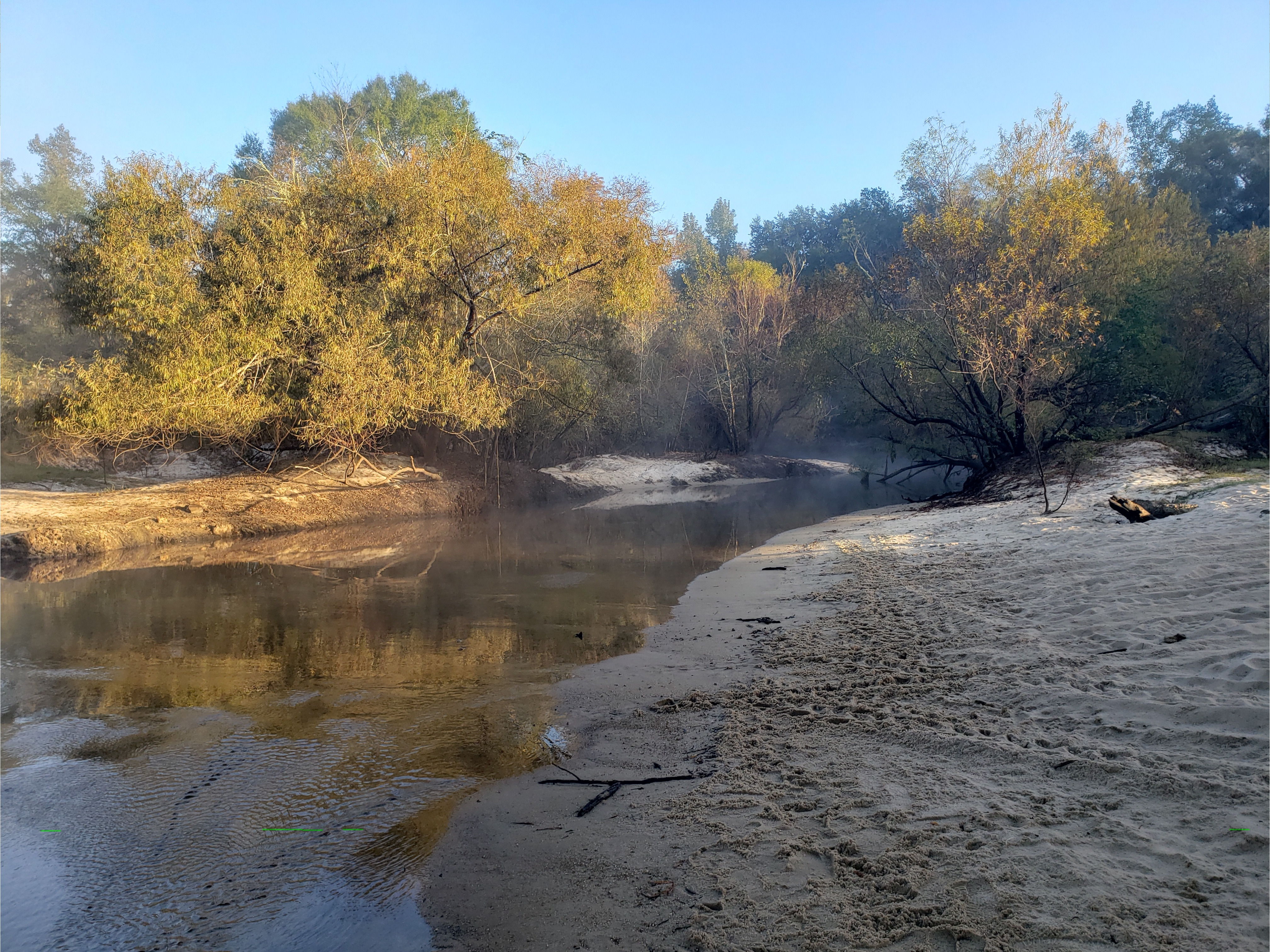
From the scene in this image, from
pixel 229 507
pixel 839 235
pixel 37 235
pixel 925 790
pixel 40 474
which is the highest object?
pixel 839 235

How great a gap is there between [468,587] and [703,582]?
3589mm

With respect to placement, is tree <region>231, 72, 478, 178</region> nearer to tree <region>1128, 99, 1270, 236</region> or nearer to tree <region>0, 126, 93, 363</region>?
tree <region>0, 126, 93, 363</region>

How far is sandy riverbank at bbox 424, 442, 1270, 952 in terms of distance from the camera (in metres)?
2.82

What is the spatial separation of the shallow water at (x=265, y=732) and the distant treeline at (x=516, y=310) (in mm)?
6191

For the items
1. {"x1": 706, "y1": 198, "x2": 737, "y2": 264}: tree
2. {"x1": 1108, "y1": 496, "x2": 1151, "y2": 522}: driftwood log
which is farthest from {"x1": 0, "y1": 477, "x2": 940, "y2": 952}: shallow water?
{"x1": 706, "y1": 198, "x2": 737, "y2": 264}: tree

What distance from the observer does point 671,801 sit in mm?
4113

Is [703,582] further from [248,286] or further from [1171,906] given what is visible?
[248,286]

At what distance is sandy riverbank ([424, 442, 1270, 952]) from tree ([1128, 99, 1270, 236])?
155 feet

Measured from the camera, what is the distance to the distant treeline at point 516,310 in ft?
52.1

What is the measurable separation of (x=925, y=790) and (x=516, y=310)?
19058 millimetres

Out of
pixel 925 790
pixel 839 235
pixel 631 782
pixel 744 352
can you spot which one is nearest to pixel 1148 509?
pixel 925 790

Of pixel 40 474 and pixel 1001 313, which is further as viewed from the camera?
pixel 40 474

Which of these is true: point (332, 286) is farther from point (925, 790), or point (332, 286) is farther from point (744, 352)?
point (744, 352)

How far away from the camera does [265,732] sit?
550 centimetres
